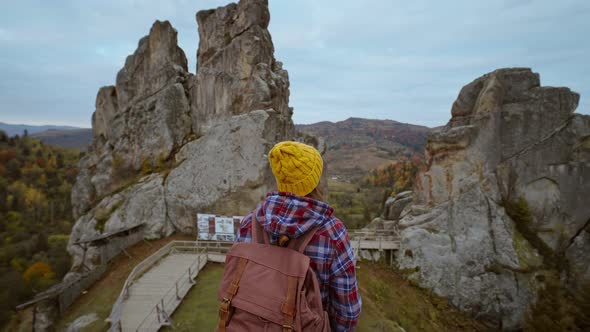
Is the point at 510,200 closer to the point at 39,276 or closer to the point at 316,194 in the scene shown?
the point at 316,194

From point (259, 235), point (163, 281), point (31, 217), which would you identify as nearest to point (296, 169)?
point (259, 235)

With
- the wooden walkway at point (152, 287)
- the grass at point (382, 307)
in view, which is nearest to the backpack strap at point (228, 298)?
the grass at point (382, 307)

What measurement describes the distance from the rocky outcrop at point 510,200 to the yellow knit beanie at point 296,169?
20844 mm

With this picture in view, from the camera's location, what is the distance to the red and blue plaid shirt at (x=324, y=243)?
8.46ft

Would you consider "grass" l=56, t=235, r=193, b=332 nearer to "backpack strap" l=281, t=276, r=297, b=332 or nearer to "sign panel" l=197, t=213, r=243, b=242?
"sign panel" l=197, t=213, r=243, b=242

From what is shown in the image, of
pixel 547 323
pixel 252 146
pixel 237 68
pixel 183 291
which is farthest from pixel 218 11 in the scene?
pixel 547 323

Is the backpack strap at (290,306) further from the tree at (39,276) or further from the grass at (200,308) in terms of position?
the tree at (39,276)

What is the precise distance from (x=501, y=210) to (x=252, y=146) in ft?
59.3

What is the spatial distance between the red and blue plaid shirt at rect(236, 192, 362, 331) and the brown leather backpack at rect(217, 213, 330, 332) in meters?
0.11

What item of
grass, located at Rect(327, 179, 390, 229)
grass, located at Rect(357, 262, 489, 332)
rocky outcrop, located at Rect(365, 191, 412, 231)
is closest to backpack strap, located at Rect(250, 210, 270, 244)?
grass, located at Rect(357, 262, 489, 332)

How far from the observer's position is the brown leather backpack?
7.81 feet

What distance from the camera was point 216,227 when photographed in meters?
20.3

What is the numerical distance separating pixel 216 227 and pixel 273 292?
18863 millimetres

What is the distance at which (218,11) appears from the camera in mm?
25438
